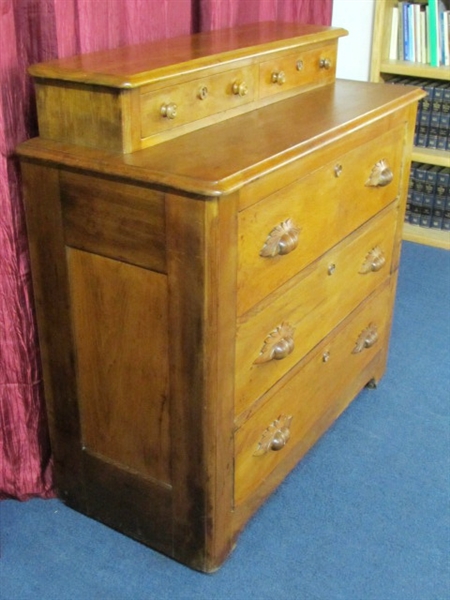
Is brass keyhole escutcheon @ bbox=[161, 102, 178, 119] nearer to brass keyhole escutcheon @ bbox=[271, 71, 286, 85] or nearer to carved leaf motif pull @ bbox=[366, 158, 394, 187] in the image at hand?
brass keyhole escutcheon @ bbox=[271, 71, 286, 85]

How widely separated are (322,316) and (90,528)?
0.70m

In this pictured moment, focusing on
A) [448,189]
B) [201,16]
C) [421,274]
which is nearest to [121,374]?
[201,16]

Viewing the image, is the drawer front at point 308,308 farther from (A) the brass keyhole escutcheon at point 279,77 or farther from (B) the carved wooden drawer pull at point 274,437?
(A) the brass keyhole escutcheon at point 279,77

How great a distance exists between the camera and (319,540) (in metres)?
1.67

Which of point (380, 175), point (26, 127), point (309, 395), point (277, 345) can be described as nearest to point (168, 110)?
point (26, 127)

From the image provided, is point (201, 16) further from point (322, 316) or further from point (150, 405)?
point (150, 405)

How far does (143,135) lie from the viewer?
1.36 meters

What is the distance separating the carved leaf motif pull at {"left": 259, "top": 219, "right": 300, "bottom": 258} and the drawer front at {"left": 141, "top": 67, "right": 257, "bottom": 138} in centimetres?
27

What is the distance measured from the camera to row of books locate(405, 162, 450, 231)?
3166 mm

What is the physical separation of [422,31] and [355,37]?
0.27 metres

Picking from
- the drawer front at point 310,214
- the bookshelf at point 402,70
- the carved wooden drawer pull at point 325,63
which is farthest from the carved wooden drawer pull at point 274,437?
the bookshelf at point 402,70

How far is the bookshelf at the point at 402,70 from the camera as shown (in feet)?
9.96

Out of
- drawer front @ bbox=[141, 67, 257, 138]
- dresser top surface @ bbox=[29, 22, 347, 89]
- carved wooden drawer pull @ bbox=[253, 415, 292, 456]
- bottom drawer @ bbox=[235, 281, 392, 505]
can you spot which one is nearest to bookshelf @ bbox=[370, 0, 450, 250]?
bottom drawer @ bbox=[235, 281, 392, 505]

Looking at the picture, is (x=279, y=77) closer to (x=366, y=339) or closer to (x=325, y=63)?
(x=325, y=63)
